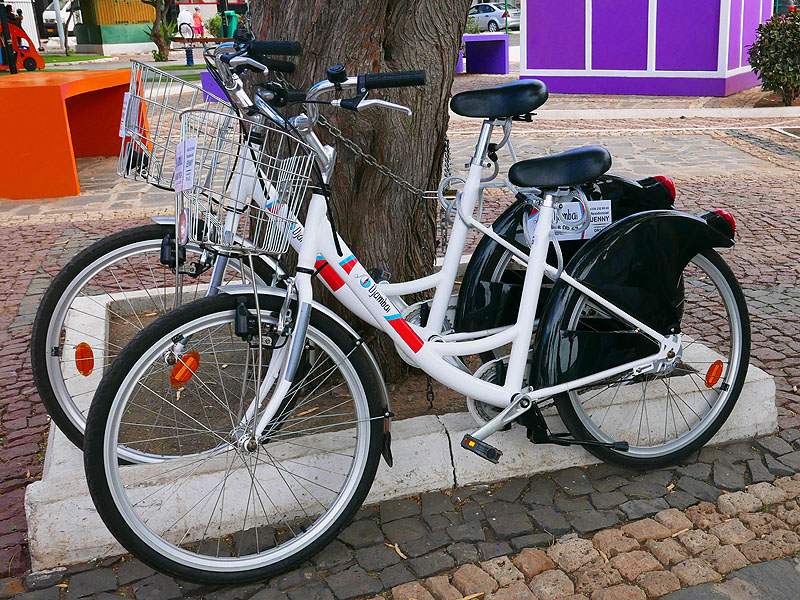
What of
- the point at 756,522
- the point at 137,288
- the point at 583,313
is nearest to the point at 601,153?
the point at 583,313

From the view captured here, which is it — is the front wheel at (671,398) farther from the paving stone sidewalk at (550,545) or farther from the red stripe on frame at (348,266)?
the red stripe on frame at (348,266)

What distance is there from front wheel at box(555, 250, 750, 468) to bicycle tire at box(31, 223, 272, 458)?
159cm

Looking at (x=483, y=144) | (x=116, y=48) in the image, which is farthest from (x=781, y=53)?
(x=116, y=48)

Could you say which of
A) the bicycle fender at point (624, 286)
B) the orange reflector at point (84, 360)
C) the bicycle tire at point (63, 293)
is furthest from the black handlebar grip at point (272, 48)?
the orange reflector at point (84, 360)

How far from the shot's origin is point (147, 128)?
101 inches

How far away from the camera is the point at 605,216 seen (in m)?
3.20

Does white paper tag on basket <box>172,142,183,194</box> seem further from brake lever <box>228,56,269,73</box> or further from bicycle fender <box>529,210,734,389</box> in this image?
bicycle fender <box>529,210,734,389</box>

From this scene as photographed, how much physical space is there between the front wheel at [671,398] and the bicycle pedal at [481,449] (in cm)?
41

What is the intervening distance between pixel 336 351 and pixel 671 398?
1.41 meters

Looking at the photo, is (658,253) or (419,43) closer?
(658,253)

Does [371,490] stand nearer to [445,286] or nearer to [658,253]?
[445,286]

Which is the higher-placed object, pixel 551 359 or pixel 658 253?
pixel 658 253

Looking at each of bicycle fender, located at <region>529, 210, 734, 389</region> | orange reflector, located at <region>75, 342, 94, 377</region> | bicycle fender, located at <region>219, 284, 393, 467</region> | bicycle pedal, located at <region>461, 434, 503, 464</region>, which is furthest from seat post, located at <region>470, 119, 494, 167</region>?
orange reflector, located at <region>75, 342, 94, 377</region>

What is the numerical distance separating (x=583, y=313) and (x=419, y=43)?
4.09 ft
